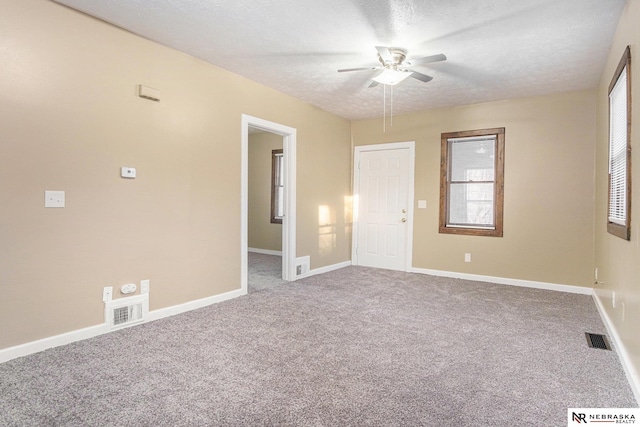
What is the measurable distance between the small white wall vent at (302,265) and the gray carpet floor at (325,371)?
53.7 inches

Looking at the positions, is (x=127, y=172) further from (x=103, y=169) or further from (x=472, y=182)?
(x=472, y=182)

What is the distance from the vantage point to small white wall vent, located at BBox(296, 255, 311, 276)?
5180 mm

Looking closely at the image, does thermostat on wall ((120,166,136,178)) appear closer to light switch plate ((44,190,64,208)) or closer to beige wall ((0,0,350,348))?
beige wall ((0,0,350,348))

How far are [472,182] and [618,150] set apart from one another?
93.2 inches

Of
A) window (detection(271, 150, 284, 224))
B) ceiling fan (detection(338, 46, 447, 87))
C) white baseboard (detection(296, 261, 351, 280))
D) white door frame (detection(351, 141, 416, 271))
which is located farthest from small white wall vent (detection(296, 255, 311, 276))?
ceiling fan (detection(338, 46, 447, 87))

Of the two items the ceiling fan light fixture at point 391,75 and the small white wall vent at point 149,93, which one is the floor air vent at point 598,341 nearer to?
the ceiling fan light fixture at point 391,75

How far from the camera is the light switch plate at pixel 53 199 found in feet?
8.74

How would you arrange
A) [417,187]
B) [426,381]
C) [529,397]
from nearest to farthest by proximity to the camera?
[529,397]
[426,381]
[417,187]

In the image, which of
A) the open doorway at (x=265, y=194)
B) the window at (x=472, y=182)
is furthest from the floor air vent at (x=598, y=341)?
the open doorway at (x=265, y=194)

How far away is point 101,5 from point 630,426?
4.35 m

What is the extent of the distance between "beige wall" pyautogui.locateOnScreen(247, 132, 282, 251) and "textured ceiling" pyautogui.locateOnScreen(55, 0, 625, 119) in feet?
11.0

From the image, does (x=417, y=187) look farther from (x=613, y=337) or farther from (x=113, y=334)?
(x=113, y=334)

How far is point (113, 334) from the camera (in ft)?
9.78

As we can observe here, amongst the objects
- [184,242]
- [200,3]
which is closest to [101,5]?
[200,3]
